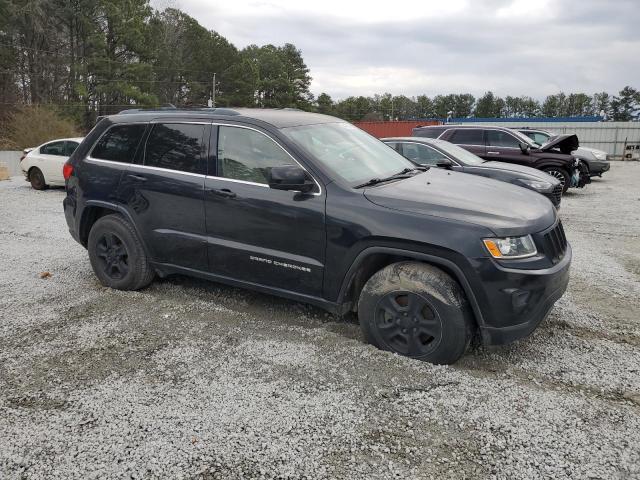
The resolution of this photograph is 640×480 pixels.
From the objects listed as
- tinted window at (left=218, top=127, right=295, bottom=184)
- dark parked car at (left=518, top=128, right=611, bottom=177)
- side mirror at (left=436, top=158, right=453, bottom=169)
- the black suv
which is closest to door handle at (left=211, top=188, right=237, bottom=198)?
the black suv

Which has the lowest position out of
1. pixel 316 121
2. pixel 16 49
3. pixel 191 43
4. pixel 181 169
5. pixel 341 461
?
pixel 341 461

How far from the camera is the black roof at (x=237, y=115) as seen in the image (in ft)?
13.6

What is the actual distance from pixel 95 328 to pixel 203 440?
1.93 m

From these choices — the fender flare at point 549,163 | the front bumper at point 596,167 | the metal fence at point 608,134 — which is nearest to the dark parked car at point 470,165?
the fender flare at point 549,163

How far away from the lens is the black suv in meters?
3.28

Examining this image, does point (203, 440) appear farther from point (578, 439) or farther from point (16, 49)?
point (16, 49)

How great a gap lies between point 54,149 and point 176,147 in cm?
1088

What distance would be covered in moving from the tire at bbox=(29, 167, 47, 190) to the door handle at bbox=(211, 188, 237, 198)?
11.5m

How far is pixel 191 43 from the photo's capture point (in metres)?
51.5

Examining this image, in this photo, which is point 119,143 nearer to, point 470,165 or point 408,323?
point 408,323

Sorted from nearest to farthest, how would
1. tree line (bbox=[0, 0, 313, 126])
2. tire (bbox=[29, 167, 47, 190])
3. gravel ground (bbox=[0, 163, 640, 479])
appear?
gravel ground (bbox=[0, 163, 640, 479])
tire (bbox=[29, 167, 47, 190])
tree line (bbox=[0, 0, 313, 126])

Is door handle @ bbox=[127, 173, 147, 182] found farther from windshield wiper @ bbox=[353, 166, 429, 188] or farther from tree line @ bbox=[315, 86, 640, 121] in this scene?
tree line @ bbox=[315, 86, 640, 121]

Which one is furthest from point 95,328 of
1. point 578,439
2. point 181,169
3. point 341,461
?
point 578,439

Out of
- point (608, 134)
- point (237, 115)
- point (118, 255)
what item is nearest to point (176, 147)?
point (237, 115)
